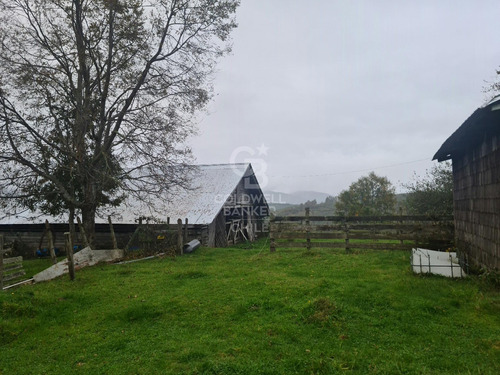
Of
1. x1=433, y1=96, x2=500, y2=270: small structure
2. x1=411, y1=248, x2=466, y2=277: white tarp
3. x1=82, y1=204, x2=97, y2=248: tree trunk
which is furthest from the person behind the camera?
x1=82, y1=204, x2=97, y2=248: tree trunk

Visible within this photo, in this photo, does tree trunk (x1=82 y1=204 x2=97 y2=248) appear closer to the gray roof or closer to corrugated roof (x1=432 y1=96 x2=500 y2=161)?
the gray roof

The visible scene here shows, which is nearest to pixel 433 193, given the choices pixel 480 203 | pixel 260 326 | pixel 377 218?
pixel 377 218

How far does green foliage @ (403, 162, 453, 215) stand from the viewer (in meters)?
17.4

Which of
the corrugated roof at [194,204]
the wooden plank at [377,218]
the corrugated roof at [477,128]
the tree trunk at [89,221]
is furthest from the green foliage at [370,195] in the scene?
the tree trunk at [89,221]

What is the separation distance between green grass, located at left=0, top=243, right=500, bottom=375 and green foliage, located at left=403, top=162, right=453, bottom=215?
1121cm

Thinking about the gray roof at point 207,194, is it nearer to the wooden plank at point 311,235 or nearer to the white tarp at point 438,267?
the wooden plank at point 311,235

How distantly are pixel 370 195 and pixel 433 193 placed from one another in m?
14.1

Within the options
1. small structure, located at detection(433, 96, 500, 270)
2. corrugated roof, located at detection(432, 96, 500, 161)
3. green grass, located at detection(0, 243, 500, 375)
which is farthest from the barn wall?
green grass, located at detection(0, 243, 500, 375)

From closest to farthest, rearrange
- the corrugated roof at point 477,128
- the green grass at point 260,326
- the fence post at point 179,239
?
the green grass at point 260,326
the corrugated roof at point 477,128
the fence post at point 179,239

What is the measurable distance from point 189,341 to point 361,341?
2.51 meters

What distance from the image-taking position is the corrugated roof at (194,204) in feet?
51.6

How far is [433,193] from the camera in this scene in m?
18.2

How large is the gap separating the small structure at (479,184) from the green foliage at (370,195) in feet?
66.3

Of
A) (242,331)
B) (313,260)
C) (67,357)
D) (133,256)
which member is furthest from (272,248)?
(67,357)
